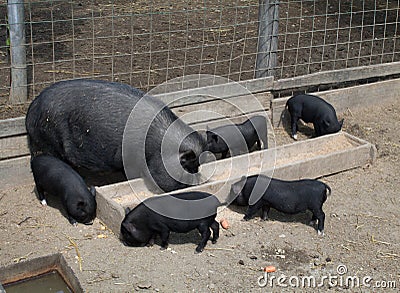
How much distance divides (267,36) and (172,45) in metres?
1.75

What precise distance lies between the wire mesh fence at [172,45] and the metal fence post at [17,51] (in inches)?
3.7

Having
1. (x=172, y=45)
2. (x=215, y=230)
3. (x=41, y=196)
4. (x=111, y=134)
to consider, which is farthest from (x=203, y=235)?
(x=172, y=45)

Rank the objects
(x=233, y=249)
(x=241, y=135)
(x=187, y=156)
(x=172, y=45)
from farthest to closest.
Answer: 1. (x=172, y=45)
2. (x=241, y=135)
3. (x=187, y=156)
4. (x=233, y=249)

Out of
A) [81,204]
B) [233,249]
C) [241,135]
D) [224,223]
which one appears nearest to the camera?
[233,249]

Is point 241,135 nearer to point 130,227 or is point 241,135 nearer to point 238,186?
point 238,186

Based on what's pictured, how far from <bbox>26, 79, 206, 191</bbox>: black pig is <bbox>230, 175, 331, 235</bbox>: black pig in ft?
1.91

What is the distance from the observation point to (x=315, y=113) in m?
7.21

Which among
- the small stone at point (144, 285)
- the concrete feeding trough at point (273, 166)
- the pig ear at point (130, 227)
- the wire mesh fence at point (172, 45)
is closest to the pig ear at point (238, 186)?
the concrete feeding trough at point (273, 166)

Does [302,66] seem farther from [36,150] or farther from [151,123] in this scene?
[36,150]

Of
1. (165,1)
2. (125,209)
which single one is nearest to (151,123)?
(125,209)

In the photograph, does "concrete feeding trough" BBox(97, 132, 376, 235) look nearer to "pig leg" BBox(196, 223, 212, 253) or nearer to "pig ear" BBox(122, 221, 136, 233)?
"pig ear" BBox(122, 221, 136, 233)

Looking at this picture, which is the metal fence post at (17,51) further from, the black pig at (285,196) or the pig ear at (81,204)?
the black pig at (285,196)

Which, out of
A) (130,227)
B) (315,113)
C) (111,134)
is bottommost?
(130,227)

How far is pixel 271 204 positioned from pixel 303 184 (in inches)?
12.0
